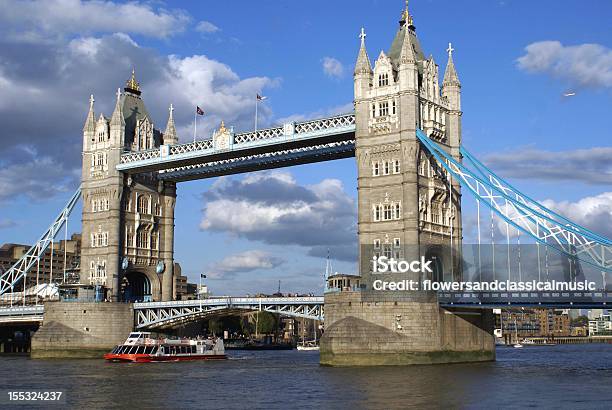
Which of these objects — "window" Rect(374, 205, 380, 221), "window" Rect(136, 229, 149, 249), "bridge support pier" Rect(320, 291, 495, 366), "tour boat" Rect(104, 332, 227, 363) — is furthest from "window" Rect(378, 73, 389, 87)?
"window" Rect(136, 229, 149, 249)

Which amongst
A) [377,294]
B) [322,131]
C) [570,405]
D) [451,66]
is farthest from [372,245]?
[570,405]

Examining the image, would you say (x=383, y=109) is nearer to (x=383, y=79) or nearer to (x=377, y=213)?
(x=383, y=79)

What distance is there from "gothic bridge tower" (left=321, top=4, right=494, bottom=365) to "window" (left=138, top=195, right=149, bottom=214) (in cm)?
3249

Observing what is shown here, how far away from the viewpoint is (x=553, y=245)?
67375 mm

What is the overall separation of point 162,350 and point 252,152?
2123cm

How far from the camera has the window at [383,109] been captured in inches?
2950

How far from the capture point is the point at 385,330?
68.8m

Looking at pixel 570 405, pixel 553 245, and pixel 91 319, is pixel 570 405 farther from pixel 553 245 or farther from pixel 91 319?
pixel 91 319

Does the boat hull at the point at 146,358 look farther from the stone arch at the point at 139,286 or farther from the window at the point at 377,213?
the window at the point at 377,213

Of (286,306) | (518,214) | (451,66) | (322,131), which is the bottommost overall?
(286,306)

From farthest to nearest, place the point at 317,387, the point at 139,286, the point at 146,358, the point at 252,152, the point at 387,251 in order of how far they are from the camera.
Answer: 1. the point at 139,286
2. the point at 252,152
3. the point at 146,358
4. the point at 387,251
5. the point at 317,387

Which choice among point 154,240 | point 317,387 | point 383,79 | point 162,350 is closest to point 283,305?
point 162,350

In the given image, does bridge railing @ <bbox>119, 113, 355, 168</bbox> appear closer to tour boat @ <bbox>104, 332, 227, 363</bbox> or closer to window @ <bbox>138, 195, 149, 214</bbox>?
window @ <bbox>138, 195, 149, 214</bbox>

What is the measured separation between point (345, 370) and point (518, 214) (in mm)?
18555
